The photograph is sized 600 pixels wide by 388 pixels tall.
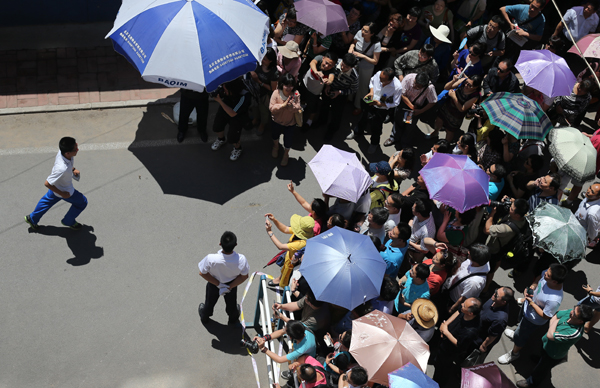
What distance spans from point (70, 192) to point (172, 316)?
216 centimetres

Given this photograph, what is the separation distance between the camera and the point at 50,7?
10.1 metres

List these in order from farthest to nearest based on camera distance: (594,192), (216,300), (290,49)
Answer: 1. (290,49)
2. (594,192)
3. (216,300)

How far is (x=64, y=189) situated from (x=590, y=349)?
24.5 ft

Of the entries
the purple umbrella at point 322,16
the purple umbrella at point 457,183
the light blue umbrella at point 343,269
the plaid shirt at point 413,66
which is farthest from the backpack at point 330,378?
the purple umbrella at point 322,16

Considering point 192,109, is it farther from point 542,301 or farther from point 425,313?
point 542,301

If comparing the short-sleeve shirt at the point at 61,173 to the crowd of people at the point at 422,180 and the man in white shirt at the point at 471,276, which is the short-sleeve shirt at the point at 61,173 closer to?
the crowd of people at the point at 422,180

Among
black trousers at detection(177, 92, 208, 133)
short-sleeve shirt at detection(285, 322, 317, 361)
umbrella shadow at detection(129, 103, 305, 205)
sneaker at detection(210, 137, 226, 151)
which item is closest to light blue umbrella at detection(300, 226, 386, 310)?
short-sleeve shirt at detection(285, 322, 317, 361)

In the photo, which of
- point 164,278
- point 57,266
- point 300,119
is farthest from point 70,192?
point 300,119

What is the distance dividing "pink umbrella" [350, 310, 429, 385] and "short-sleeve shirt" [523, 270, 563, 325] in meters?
1.83

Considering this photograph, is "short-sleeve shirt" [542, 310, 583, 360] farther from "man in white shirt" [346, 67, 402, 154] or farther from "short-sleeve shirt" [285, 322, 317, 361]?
"man in white shirt" [346, 67, 402, 154]

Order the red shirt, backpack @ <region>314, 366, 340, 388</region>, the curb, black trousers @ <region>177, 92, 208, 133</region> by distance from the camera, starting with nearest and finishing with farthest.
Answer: backpack @ <region>314, 366, 340, 388</region>
the red shirt
black trousers @ <region>177, 92, 208, 133</region>
the curb

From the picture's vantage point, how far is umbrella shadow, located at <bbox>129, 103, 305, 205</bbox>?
322 inches

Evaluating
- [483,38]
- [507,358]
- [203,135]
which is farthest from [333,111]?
[507,358]

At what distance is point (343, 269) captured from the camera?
17.9 ft
